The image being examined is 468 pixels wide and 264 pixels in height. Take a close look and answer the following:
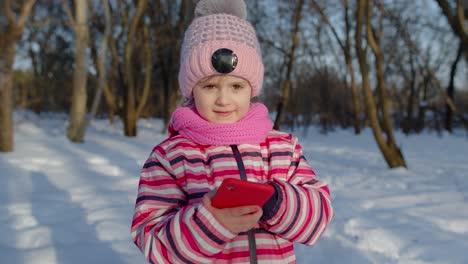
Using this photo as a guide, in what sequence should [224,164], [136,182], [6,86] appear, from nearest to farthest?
[224,164], [136,182], [6,86]

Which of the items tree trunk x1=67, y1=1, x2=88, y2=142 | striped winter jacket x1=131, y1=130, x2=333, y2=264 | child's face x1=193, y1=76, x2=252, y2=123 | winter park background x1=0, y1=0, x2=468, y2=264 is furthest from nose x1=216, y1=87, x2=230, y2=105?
tree trunk x1=67, y1=1, x2=88, y2=142

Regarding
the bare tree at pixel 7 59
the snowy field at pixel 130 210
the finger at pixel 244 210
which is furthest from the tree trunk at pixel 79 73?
the finger at pixel 244 210

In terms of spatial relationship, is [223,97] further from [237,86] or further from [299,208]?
[299,208]

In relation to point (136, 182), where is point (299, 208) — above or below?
above

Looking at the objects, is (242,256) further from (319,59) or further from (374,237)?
(319,59)

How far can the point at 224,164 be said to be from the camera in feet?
3.89

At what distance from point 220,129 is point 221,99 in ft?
0.32

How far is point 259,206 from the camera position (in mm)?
976

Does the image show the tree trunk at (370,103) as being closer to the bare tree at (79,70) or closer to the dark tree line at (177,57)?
the dark tree line at (177,57)

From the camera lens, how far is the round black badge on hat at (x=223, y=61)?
47.1 inches

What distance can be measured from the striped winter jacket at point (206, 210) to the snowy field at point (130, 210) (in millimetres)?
1326

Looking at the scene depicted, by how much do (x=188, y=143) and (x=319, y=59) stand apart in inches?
701

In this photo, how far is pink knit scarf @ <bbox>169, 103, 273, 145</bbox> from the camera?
1.20 meters

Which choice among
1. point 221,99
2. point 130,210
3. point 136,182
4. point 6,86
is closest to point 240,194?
point 221,99
